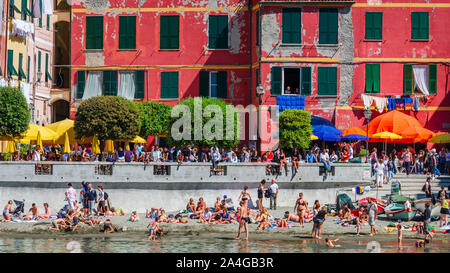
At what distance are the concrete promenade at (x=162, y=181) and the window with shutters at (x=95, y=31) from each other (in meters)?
14.3

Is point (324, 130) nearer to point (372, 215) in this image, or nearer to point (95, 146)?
point (372, 215)

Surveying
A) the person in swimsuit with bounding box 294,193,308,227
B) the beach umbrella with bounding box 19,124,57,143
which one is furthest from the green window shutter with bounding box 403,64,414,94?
the beach umbrella with bounding box 19,124,57,143

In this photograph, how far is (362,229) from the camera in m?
43.1

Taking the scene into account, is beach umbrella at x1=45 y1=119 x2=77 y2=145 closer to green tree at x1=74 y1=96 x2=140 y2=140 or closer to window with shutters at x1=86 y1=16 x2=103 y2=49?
green tree at x1=74 y1=96 x2=140 y2=140

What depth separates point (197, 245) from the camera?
1596 inches

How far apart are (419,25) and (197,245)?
74.2 ft

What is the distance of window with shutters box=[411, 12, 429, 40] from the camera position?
56.3 metres

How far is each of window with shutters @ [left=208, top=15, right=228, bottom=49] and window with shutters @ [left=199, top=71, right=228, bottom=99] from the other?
167 cm

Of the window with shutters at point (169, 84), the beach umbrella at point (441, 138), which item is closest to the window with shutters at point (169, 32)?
the window with shutters at point (169, 84)

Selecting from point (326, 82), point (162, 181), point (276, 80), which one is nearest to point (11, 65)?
point (162, 181)

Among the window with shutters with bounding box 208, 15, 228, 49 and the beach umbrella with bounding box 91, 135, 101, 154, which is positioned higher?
the window with shutters with bounding box 208, 15, 228, 49

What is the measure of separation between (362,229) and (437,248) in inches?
165
